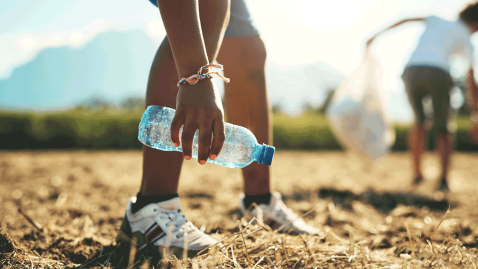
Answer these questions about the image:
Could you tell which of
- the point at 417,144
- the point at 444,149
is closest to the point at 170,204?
the point at 444,149

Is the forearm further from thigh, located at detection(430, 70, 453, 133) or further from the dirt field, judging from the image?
thigh, located at detection(430, 70, 453, 133)

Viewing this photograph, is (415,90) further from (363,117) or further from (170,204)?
(170,204)

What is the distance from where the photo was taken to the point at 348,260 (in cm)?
96

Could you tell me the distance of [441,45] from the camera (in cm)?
290

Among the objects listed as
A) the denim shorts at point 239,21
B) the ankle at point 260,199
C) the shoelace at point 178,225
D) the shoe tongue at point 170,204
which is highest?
the denim shorts at point 239,21

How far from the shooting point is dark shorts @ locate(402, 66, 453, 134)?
9.35 feet

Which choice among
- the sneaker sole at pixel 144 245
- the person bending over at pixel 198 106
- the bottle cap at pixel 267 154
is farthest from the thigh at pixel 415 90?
the sneaker sole at pixel 144 245

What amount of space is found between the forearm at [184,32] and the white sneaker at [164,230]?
0.56m

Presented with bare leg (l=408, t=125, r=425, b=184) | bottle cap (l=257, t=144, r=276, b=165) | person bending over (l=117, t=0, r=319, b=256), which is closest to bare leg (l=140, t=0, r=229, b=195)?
person bending over (l=117, t=0, r=319, b=256)

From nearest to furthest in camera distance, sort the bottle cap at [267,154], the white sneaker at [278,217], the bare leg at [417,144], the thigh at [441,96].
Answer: the bottle cap at [267,154], the white sneaker at [278,217], the thigh at [441,96], the bare leg at [417,144]

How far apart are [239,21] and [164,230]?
0.96 metres

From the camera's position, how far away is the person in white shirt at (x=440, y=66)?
2.86m

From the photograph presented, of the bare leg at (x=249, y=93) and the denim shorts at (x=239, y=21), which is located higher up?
the denim shorts at (x=239, y=21)

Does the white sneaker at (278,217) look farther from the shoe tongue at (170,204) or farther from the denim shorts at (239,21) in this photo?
the denim shorts at (239,21)
